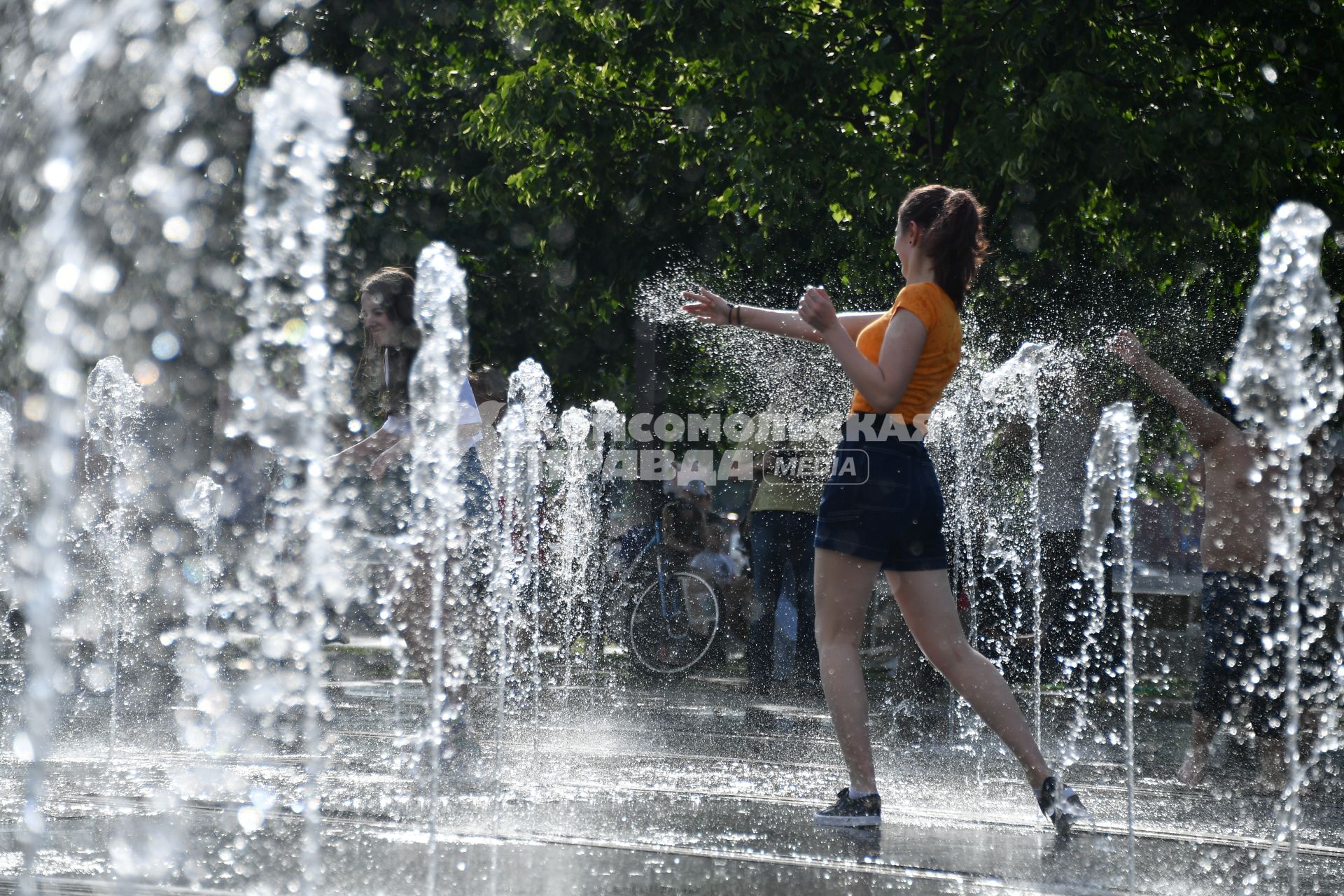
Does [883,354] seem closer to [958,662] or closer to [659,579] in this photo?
[958,662]

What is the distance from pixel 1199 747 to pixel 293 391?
8.57m

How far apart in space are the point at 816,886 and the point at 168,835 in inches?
65.8

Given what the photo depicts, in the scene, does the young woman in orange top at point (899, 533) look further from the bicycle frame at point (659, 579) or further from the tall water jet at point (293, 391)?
the bicycle frame at point (659, 579)

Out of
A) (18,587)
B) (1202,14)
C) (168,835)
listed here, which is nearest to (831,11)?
(1202,14)

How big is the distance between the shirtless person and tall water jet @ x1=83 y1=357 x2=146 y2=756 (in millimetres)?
5209

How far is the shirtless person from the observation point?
19.3 ft

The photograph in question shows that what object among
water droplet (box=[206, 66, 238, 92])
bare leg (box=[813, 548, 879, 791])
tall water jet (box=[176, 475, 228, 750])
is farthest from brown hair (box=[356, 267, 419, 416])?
water droplet (box=[206, 66, 238, 92])

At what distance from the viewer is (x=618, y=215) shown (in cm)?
1277

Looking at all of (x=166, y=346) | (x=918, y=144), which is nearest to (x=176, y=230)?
(x=166, y=346)

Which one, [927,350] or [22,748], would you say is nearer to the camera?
[927,350]

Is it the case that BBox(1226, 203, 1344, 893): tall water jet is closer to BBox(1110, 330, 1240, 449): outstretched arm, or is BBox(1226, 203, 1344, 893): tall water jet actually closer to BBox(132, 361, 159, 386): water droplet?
BBox(1110, 330, 1240, 449): outstretched arm

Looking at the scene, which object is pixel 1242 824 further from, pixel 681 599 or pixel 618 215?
pixel 618 215

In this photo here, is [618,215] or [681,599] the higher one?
[618,215]

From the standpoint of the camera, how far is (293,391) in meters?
12.7
